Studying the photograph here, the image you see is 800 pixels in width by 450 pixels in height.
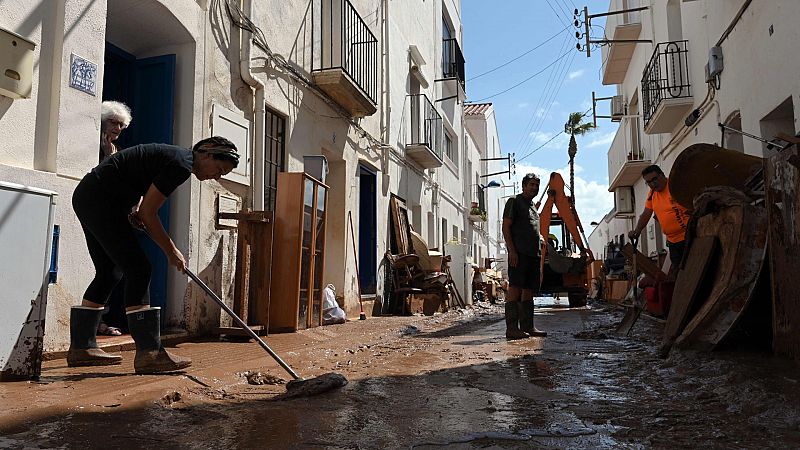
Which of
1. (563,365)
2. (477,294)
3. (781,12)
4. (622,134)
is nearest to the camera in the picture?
(563,365)

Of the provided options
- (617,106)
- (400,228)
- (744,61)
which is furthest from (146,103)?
(617,106)

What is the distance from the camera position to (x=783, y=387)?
110 inches

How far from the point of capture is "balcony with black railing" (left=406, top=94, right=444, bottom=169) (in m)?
13.5

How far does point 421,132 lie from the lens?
14.2m

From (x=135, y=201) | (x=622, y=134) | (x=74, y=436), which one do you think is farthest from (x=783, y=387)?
(x=622, y=134)

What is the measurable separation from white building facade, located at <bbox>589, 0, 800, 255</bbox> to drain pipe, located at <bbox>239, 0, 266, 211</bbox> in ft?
19.0

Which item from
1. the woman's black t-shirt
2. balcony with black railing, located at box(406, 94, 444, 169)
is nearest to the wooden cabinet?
the woman's black t-shirt

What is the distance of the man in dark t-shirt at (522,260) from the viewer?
6379 millimetres

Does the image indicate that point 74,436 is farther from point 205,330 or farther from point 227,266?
point 227,266

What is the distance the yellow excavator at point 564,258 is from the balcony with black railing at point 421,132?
2.83 m

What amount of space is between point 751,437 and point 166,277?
4804 mm

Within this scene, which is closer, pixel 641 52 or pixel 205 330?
pixel 205 330

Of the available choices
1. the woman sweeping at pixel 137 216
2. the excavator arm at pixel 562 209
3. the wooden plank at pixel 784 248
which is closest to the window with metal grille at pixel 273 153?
the woman sweeping at pixel 137 216

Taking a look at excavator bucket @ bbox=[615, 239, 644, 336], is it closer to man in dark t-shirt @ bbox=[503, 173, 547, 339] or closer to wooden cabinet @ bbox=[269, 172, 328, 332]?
man in dark t-shirt @ bbox=[503, 173, 547, 339]
